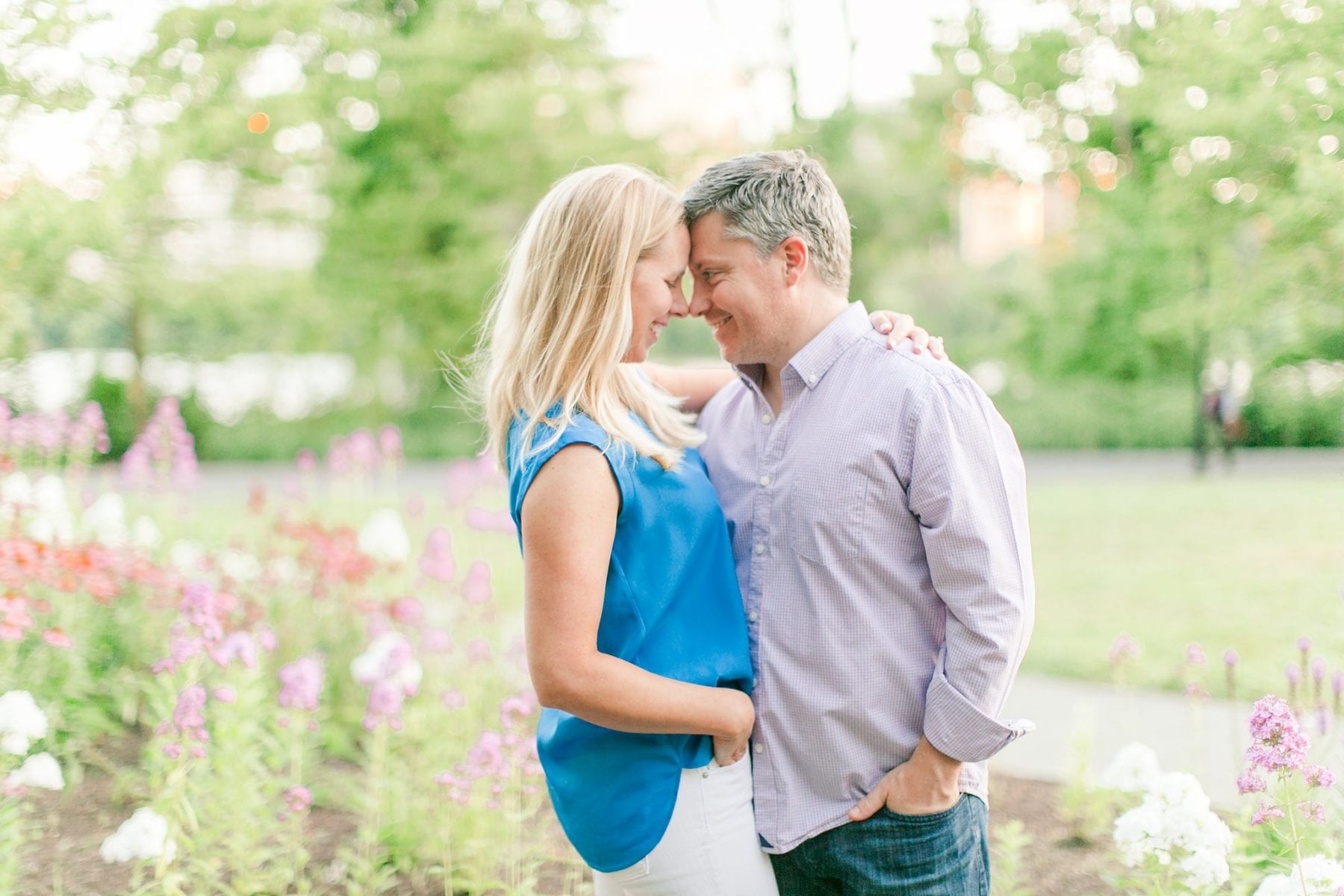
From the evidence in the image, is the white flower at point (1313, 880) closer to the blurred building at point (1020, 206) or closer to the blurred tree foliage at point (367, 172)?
the blurred building at point (1020, 206)

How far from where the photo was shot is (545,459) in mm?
1890

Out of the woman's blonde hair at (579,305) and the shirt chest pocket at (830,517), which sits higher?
the woman's blonde hair at (579,305)

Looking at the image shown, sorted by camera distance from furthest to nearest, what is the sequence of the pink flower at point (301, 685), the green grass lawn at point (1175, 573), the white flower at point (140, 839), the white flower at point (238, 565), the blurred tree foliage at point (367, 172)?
the blurred tree foliage at point (367, 172) < the green grass lawn at point (1175, 573) < the white flower at point (238, 565) < the pink flower at point (301, 685) < the white flower at point (140, 839)

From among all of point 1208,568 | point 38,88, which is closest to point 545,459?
point 38,88

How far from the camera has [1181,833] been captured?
8.18ft

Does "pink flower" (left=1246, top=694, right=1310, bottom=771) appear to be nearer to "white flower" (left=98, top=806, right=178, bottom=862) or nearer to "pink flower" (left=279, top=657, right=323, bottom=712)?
"pink flower" (left=279, top=657, right=323, bottom=712)

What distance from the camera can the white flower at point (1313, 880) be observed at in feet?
7.37

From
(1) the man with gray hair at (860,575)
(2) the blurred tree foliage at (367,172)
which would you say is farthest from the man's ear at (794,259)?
(2) the blurred tree foliage at (367,172)

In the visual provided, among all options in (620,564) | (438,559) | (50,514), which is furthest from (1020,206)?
(620,564)

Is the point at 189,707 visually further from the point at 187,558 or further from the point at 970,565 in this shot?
the point at 187,558

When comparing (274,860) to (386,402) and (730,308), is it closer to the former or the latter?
(730,308)

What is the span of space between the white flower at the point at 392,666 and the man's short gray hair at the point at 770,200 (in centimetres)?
174

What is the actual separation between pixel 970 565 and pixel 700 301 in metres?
0.76

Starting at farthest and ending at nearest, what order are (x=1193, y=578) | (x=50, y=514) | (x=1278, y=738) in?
1. (x=1193, y=578)
2. (x=50, y=514)
3. (x=1278, y=738)
